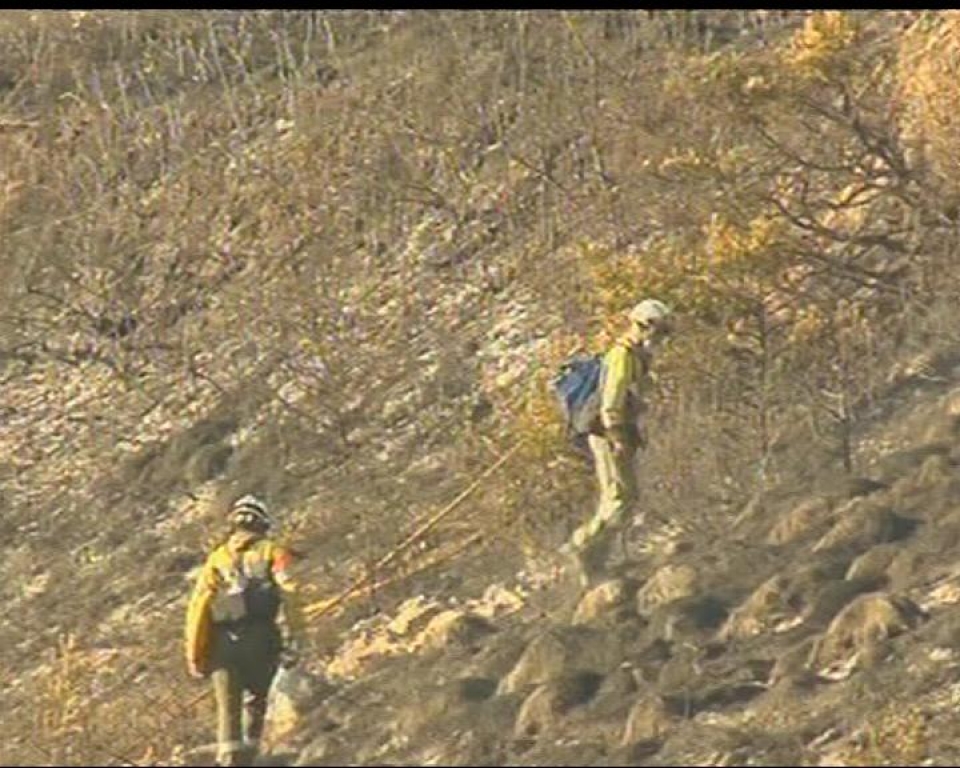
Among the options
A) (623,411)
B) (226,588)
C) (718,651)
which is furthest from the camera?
(623,411)

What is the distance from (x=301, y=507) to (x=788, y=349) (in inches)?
159

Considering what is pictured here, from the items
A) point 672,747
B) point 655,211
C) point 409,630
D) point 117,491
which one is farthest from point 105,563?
point 672,747

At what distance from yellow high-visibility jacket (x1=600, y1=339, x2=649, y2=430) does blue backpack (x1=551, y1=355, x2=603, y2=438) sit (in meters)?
0.10

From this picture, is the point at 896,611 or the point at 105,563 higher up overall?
the point at 896,611

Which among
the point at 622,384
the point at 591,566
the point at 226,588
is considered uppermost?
the point at 226,588

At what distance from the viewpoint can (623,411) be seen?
47.3 feet

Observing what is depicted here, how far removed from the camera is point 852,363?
17.4 metres

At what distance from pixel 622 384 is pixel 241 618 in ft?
11.5

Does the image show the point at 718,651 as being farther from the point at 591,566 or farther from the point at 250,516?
the point at 250,516

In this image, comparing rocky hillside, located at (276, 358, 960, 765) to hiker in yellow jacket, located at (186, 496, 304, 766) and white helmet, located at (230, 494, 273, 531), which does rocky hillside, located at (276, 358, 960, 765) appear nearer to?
hiker in yellow jacket, located at (186, 496, 304, 766)

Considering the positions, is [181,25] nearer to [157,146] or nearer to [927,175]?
[157,146]

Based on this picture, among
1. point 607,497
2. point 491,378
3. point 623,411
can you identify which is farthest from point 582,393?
point 491,378

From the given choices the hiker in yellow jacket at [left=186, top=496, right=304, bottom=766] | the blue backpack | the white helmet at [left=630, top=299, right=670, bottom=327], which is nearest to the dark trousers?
the hiker in yellow jacket at [left=186, top=496, right=304, bottom=766]

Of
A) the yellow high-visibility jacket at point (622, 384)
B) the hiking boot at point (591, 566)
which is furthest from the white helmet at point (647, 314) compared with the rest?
the hiking boot at point (591, 566)
